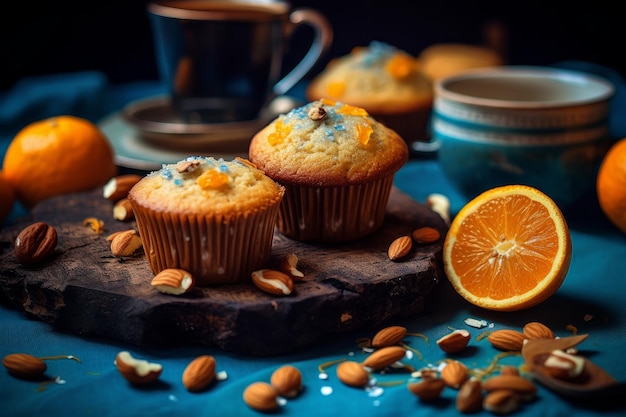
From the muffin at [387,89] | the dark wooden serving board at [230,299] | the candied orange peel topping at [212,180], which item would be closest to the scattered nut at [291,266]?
the dark wooden serving board at [230,299]

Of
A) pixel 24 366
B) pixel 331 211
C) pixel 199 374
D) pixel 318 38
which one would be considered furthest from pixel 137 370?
pixel 318 38

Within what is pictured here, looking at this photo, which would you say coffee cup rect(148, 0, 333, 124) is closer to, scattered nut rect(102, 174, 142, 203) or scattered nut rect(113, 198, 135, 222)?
scattered nut rect(102, 174, 142, 203)

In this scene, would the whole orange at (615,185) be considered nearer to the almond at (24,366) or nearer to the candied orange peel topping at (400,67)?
the candied orange peel topping at (400,67)

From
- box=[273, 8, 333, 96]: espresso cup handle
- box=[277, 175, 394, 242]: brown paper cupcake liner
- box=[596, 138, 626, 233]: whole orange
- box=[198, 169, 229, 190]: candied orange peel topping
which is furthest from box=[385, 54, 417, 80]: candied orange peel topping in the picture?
box=[198, 169, 229, 190]: candied orange peel topping

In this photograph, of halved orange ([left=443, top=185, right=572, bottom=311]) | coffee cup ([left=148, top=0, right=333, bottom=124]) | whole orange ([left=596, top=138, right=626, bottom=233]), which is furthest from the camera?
coffee cup ([left=148, top=0, right=333, bottom=124])

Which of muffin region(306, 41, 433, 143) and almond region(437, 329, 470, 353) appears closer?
almond region(437, 329, 470, 353)

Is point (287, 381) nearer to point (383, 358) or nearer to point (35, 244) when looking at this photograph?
point (383, 358)
